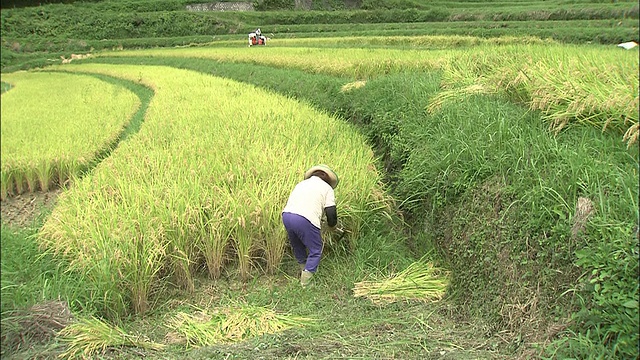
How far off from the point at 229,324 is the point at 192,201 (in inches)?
34.6

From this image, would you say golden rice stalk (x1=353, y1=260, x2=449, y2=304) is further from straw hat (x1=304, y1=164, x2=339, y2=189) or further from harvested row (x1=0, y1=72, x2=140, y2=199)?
harvested row (x1=0, y1=72, x2=140, y2=199)

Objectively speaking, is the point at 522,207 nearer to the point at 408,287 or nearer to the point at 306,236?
the point at 408,287

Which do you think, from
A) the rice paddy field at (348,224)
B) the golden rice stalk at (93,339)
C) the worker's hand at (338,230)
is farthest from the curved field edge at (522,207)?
the golden rice stalk at (93,339)

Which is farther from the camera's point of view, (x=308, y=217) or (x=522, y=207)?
(x=308, y=217)

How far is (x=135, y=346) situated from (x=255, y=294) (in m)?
0.72

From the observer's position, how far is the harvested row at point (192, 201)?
248 centimetres

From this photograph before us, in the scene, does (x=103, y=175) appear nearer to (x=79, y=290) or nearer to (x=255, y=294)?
(x=79, y=290)

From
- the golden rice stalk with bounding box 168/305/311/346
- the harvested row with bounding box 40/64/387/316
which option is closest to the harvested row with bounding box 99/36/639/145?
the harvested row with bounding box 40/64/387/316

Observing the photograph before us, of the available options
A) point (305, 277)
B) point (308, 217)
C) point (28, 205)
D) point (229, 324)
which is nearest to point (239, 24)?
point (28, 205)

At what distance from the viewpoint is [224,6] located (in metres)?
3.93

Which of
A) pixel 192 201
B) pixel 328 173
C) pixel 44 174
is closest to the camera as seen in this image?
pixel 192 201

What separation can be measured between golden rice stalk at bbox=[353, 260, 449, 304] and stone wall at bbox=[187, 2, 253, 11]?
7.81 ft

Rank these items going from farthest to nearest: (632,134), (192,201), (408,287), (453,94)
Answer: (453,94), (192,201), (408,287), (632,134)

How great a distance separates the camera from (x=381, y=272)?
2959mm
